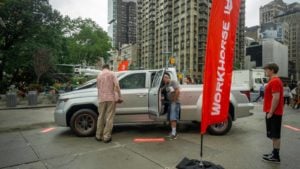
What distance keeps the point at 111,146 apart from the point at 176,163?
186 cm

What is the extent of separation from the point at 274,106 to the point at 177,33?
311 ft

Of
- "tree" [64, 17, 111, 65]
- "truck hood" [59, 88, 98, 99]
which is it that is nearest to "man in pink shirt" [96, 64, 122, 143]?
"truck hood" [59, 88, 98, 99]

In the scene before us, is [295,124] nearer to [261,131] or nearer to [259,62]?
[261,131]

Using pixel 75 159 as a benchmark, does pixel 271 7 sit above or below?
above

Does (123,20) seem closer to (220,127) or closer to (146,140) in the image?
(220,127)

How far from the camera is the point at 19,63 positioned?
25.2 meters

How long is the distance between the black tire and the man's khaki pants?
0.58 metres

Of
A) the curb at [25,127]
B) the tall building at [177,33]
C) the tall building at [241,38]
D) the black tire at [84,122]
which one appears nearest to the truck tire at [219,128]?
the black tire at [84,122]

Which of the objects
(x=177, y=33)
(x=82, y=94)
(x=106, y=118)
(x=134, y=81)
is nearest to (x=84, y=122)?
(x=82, y=94)

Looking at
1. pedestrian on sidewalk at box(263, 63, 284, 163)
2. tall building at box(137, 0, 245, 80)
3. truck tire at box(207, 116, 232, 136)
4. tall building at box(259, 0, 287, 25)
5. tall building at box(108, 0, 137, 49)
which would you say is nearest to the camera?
pedestrian on sidewalk at box(263, 63, 284, 163)

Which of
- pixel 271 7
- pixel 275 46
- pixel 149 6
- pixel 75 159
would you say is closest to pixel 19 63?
pixel 75 159

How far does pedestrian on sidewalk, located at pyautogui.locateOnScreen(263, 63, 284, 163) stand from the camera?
511 cm

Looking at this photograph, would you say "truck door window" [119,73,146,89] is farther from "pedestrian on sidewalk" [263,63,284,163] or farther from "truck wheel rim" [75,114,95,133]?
"pedestrian on sidewalk" [263,63,284,163]

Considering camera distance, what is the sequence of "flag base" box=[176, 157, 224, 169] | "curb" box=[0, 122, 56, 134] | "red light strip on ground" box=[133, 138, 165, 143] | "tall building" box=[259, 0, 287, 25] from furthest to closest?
"tall building" box=[259, 0, 287, 25]
"curb" box=[0, 122, 56, 134]
"red light strip on ground" box=[133, 138, 165, 143]
"flag base" box=[176, 157, 224, 169]
